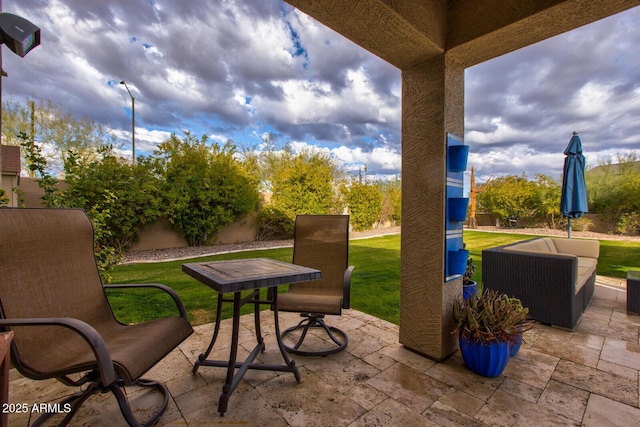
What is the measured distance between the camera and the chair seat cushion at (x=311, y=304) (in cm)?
237

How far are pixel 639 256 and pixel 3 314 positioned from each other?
1146 centimetres

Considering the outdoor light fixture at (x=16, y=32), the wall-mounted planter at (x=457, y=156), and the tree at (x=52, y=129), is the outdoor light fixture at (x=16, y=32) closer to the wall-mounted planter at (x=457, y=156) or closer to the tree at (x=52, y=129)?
the wall-mounted planter at (x=457, y=156)

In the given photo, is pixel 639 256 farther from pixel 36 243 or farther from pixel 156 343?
pixel 36 243

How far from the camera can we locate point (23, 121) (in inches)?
441

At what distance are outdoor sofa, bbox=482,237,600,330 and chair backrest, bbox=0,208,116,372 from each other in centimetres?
400

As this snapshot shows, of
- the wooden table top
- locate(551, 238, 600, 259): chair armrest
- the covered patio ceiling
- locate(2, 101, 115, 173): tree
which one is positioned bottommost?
locate(551, 238, 600, 259): chair armrest

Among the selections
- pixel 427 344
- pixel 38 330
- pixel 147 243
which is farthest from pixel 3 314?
pixel 147 243

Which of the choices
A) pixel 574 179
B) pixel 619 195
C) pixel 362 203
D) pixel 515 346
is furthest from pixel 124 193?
pixel 619 195

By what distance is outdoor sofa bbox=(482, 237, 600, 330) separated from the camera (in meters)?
2.98

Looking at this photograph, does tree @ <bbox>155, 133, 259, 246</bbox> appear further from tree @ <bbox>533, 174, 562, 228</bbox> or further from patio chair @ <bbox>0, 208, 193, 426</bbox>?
tree @ <bbox>533, 174, 562, 228</bbox>

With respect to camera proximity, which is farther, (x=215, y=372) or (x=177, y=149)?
(x=177, y=149)

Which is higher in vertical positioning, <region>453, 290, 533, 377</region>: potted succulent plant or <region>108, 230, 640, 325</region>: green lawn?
<region>453, 290, 533, 377</region>: potted succulent plant

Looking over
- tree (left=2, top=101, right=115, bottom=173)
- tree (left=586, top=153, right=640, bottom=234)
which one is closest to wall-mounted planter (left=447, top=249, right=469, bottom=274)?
tree (left=2, top=101, right=115, bottom=173)

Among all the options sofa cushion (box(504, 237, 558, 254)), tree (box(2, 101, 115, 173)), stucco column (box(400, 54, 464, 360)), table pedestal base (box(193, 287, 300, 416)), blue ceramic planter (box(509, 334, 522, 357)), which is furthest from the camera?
tree (box(2, 101, 115, 173))
